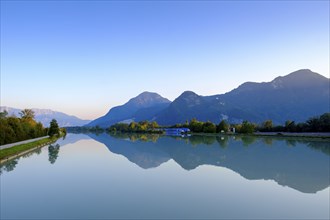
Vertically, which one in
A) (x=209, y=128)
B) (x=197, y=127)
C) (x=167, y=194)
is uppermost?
(x=197, y=127)

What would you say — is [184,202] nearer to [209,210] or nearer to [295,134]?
[209,210]

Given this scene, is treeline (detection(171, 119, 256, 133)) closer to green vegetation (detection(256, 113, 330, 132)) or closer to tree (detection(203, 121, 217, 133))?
tree (detection(203, 121, 217, 133))

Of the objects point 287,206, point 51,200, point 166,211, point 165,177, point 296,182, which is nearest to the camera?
point 166,211

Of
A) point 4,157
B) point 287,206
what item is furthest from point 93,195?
point 4,157

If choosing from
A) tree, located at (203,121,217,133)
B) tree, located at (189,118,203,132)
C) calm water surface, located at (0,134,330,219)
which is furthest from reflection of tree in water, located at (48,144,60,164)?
tree, located at (189,118,203,132)

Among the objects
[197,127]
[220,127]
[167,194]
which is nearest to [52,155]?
[167,194]

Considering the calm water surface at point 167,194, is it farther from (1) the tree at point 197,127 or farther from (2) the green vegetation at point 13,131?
(1) the tree at point 197,127

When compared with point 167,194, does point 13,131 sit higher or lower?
higher

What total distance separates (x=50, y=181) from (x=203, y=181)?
10.9 metres

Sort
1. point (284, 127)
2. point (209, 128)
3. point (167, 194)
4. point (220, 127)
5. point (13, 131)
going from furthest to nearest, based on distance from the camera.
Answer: point (209, 128) → point (220, 127) → point (284, 127) → point (13, 131) → point (167, 194)

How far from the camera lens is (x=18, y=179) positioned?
21375 mm

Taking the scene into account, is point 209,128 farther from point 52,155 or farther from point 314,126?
point 52,155

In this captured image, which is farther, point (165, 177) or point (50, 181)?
point (165, 177)

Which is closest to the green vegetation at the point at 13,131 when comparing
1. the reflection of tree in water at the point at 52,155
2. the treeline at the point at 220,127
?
the reflection of tree in water at the point at 52,155
